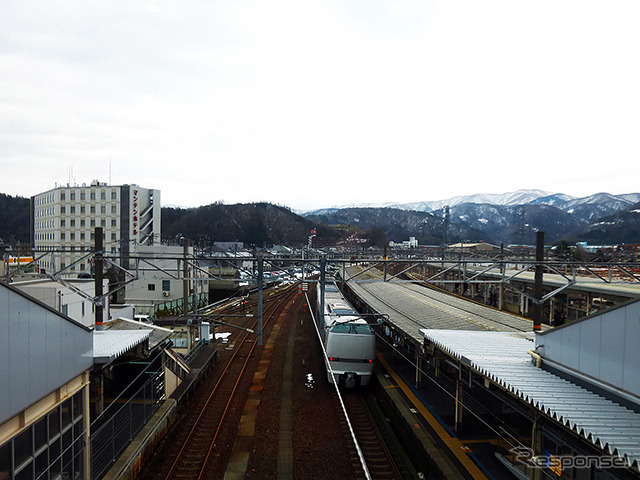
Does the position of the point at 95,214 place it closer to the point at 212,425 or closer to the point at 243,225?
the point at 212,425

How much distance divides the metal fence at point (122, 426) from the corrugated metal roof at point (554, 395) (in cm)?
601

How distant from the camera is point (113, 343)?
725 centimetres

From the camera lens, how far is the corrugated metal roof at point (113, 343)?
252 inches

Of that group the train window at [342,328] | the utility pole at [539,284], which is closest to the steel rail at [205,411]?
the train window at [342,328]

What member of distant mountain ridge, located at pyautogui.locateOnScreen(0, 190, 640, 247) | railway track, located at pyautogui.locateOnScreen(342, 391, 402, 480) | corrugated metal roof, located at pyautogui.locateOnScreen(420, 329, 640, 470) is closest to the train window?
railway track, located at pyautogui.locateOnScreen(342, 391, 402, 480)

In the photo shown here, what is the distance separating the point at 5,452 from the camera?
13.8 ft

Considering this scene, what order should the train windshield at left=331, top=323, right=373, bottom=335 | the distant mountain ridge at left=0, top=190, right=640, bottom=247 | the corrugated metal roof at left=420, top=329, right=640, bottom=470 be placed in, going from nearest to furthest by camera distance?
1. the corrugated metal roof at left=420, top=329, right=640, bottom=470
2. the train windshield at left=331, top=323, right=373, bottom=335
3. the distant mountain ridge at left=0, top=190, right=640, bottom=247

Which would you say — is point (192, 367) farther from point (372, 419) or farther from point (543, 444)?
point (543, 444)

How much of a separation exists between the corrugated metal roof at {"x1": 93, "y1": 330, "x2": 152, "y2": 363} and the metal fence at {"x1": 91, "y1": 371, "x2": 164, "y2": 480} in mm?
953

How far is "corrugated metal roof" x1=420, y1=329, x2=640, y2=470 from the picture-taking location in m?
4.04

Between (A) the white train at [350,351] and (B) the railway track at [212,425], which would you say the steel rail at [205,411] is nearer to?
(B) the railway track at [212,425]

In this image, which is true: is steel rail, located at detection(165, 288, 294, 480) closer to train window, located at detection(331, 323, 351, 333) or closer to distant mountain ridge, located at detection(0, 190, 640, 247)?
train window, located at detection(331, 323, 351, 333)

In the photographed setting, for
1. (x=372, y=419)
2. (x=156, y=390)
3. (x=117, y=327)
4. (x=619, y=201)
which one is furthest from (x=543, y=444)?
(x=619, y=201)

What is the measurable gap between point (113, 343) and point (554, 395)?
7.05 meters
